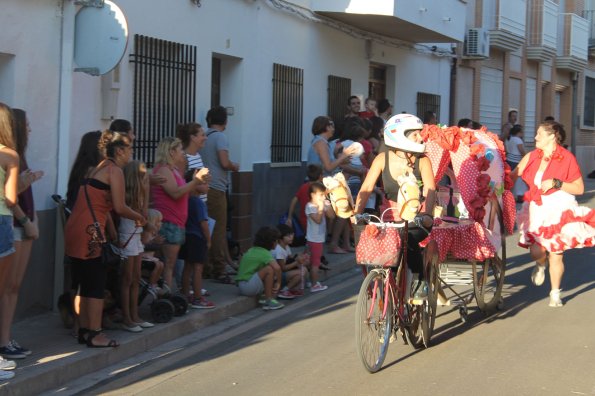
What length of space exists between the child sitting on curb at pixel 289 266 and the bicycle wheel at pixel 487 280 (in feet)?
6.44

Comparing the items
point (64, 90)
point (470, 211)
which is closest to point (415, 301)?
point (470, 211)

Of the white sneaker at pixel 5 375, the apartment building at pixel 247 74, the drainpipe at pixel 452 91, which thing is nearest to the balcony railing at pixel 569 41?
the apartment building at pixel 247 74

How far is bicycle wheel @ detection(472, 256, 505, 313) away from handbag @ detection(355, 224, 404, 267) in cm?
210

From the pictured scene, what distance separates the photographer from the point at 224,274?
1123cm

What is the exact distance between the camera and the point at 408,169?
784cm

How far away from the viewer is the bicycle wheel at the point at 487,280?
367 inches

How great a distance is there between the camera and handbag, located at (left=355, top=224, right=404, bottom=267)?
7.27m

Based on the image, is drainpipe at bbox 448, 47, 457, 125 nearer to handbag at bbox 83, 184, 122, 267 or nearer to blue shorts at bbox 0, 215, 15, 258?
handbag at bbox 83, 184, 122, 267

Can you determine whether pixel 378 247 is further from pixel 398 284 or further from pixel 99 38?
pixel 99 38

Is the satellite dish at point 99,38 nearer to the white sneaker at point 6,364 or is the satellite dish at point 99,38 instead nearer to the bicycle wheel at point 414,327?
the white sneaker at point 6,364

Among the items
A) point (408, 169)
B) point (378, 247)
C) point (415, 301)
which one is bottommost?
point (415, 301)

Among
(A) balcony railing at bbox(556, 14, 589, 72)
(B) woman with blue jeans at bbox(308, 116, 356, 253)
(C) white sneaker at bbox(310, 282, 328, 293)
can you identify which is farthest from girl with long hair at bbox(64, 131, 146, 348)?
(A) balcony railing at bbox(556, 14, 589, 72)

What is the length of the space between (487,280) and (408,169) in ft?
8.02

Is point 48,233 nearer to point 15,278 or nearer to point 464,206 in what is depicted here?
point 15,278
